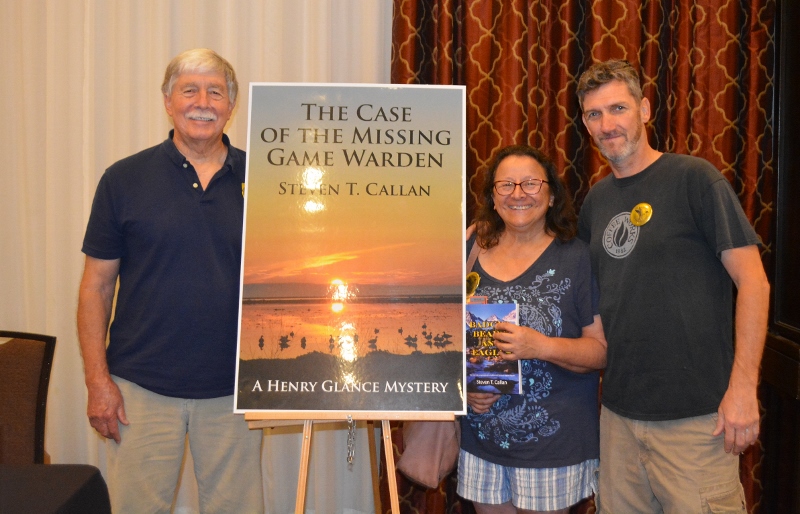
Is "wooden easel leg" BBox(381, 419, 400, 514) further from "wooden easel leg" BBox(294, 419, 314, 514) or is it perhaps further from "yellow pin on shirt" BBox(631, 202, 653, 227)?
"yellow pin on shirt" BBox(631, 202, 653, 227)

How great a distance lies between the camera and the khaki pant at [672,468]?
1.82 metres

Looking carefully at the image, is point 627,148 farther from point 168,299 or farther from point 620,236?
point 168,299

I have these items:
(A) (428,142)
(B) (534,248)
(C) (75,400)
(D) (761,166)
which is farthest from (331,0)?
(C) (75,400)

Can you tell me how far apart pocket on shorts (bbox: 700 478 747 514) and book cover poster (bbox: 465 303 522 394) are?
576 mm

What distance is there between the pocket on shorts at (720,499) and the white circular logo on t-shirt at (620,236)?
0.68 m

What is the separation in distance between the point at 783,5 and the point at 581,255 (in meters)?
1.46

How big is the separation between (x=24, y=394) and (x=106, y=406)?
1.46 feet

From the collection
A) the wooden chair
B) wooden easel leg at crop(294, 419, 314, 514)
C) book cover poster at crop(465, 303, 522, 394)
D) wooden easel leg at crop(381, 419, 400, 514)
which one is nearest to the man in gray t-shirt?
book cover poster at crop(465, 303, 522, 394)

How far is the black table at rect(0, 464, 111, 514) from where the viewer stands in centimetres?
103

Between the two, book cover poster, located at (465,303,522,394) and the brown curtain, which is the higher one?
the brown curtain

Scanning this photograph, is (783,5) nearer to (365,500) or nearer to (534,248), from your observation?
(534,248)

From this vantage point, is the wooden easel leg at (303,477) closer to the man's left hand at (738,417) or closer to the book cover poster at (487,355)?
the book cover poster at (487,355)

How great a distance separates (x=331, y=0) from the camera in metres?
3.11

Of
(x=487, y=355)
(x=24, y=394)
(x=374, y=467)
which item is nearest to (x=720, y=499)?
(x=487, y=355)
